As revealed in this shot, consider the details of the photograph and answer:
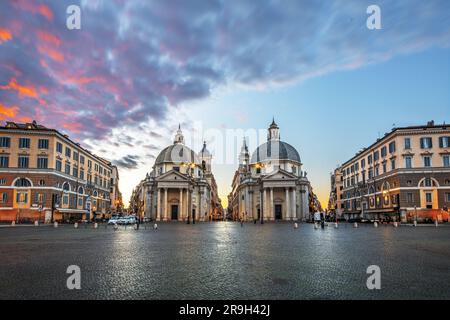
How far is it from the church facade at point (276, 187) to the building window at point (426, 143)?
29.5 metres

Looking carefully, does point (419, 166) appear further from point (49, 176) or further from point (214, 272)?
point (49, 176)

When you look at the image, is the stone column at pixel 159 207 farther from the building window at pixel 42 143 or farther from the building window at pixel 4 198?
the building window at pixel 4 198

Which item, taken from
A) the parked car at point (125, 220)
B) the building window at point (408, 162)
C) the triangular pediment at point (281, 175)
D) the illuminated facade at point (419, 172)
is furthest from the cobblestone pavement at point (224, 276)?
the triangular pediment at point (281, 175)

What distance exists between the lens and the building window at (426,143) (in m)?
58.1

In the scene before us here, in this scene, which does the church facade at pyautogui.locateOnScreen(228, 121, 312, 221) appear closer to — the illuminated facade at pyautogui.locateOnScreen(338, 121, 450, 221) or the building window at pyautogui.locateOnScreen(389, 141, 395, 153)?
the building window at pyautogui.locateOnScreen(389, 141, 395, 153)

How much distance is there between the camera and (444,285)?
26.7 feet

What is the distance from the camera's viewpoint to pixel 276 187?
82.6 m

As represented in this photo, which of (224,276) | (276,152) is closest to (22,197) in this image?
(224,276)

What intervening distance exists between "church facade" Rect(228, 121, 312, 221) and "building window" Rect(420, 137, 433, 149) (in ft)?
96.9

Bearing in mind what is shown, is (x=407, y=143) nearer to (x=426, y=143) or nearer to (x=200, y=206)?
(x=426, y=143)

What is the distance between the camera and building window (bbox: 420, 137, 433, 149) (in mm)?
58094

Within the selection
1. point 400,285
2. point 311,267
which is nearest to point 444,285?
point 400,285

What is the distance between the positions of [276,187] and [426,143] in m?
34.9

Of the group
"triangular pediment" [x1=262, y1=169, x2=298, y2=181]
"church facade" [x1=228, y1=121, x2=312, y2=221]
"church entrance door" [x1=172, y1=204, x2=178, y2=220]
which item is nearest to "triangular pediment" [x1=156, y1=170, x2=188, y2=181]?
"church entrance door" [x1=172, y1=204, x2=178, y2=220]
